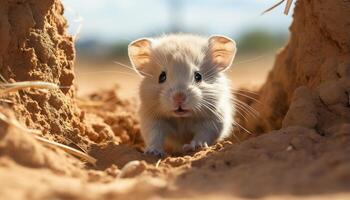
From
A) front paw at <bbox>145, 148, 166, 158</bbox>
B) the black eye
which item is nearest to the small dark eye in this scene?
the black eye

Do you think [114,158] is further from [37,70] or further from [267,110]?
[267,110]

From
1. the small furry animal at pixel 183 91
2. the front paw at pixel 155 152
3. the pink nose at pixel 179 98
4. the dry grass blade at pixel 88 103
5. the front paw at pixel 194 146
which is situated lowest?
the front paw at pixel 155 152

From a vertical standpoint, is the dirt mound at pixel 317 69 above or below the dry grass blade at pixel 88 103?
below

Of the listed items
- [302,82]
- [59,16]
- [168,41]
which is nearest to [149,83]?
[168,41]

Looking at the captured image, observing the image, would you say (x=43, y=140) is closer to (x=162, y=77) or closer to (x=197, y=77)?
→ (x=162, y=77)

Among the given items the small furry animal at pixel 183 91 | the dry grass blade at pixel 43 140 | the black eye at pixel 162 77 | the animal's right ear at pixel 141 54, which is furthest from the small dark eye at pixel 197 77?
the dry grass blade at pixel 43 140

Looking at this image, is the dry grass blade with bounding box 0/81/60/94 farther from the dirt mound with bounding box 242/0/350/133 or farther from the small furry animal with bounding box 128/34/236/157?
the dirt mound with bounding box 242/0/350/133

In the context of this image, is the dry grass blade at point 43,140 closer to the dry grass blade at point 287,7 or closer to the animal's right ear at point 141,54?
the animal's right ear at point 141,54
